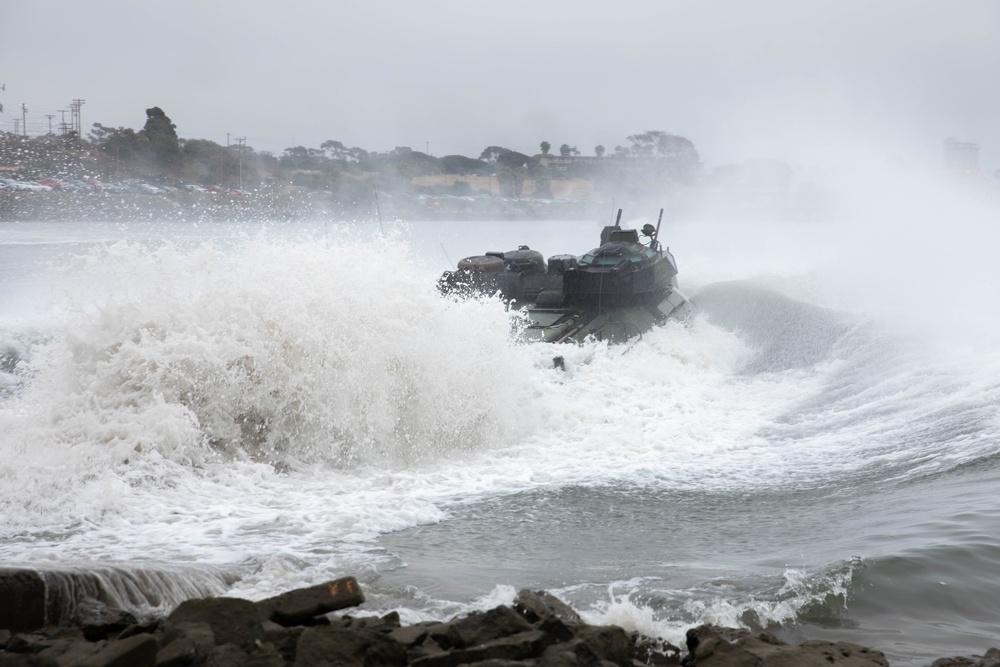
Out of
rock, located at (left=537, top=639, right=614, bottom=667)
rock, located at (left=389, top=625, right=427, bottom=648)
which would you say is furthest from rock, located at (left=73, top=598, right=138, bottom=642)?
rock, located at (left=537, top=639, right=614, bottom=667)

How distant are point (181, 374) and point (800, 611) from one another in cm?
660

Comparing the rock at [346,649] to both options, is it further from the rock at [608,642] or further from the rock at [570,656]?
the rock at [608,642]

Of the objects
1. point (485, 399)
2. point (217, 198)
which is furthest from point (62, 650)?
point (217, 198)

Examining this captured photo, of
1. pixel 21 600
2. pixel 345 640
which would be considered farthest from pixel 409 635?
pixel 21 600

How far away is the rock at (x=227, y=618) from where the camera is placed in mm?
4430

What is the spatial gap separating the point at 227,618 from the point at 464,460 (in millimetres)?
5917

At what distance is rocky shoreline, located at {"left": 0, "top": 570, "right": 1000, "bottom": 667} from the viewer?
4.21 metres

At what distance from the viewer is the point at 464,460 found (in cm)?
1038

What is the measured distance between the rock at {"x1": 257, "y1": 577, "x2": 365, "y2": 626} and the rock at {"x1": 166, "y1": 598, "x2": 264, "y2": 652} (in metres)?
0.24

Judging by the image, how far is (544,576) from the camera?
6.52 meters

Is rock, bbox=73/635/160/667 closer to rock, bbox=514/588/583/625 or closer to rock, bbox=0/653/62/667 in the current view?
rock, bbox=0/653/62/667

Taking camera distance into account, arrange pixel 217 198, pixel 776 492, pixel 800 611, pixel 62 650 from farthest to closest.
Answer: pixel 217 198
pixel 776 492
pixel 800 611
pixel 62 650

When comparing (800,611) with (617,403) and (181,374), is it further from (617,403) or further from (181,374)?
(617,403)

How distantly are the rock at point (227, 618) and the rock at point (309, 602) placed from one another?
0.24 metres
